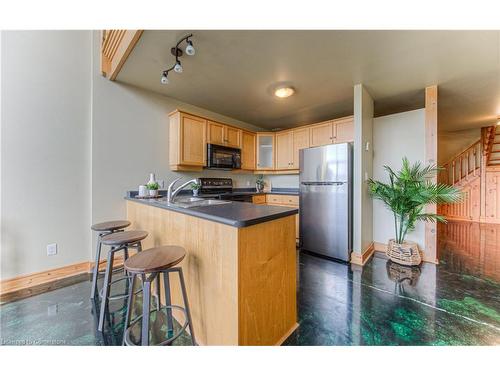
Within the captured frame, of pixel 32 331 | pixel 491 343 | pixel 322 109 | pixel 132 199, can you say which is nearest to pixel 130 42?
pixel 132 199

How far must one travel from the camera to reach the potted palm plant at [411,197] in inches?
98.5

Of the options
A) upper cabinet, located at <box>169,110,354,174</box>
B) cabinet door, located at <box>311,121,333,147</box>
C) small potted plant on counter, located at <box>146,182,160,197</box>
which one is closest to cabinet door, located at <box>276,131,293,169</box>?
upper cabinet, located at <box>169,110,354,174</box>

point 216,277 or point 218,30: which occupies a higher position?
point 218,30

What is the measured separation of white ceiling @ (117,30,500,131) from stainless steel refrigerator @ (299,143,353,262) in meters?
0.89

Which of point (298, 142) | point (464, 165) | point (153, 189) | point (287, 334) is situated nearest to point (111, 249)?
point (153, 189)

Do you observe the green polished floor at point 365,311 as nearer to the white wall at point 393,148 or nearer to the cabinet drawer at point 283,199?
the white wall at point 393,148

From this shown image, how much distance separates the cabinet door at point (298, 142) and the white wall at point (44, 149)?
3.20m

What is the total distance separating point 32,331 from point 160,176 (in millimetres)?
1968

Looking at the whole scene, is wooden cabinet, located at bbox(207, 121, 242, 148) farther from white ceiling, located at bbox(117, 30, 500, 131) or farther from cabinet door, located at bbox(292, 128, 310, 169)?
cabinet door, located at bbox(292, 128, 310, 169)

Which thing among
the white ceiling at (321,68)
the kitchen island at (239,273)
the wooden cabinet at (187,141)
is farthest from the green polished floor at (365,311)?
the white ceiling at (321,68)

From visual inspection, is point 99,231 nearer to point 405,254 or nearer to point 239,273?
point 239,273

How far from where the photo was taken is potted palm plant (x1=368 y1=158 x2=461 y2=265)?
2.50m

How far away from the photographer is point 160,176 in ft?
9.80

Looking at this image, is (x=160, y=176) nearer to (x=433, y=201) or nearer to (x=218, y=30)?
(x=218, y=30)
